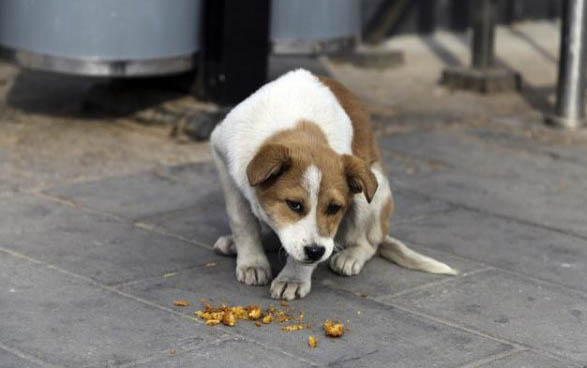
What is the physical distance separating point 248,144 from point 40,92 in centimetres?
438

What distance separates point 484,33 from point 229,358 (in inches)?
242

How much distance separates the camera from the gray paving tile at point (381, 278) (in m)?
5.55

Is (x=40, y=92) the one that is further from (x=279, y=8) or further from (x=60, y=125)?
(x=279, y=8)

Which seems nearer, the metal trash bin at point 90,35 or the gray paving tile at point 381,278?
the gray paving tile at point 381,278

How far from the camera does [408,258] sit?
19.1 feet

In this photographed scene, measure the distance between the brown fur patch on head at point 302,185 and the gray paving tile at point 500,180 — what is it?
6.67 ft

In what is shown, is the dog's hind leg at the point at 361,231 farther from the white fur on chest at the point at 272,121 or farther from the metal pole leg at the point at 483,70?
the metal pole leg at the point at 483,70

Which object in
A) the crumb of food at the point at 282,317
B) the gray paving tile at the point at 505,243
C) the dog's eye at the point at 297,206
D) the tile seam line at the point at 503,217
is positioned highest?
the dog's eye at the point at 297,206

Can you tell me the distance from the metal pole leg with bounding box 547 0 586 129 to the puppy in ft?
11.2

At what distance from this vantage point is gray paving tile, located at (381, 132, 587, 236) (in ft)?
22.8

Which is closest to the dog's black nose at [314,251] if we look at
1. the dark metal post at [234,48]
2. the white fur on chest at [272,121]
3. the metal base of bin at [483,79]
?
the white fur on chest at [272,121]

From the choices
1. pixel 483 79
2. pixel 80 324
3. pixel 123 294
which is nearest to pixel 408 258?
pixel 123 294

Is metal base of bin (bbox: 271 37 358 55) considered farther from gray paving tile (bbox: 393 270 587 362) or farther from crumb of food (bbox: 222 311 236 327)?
crumb of food (bbox: 222 311 236 327)

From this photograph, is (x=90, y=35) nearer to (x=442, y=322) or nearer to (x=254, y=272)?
(x=254, y=272)
